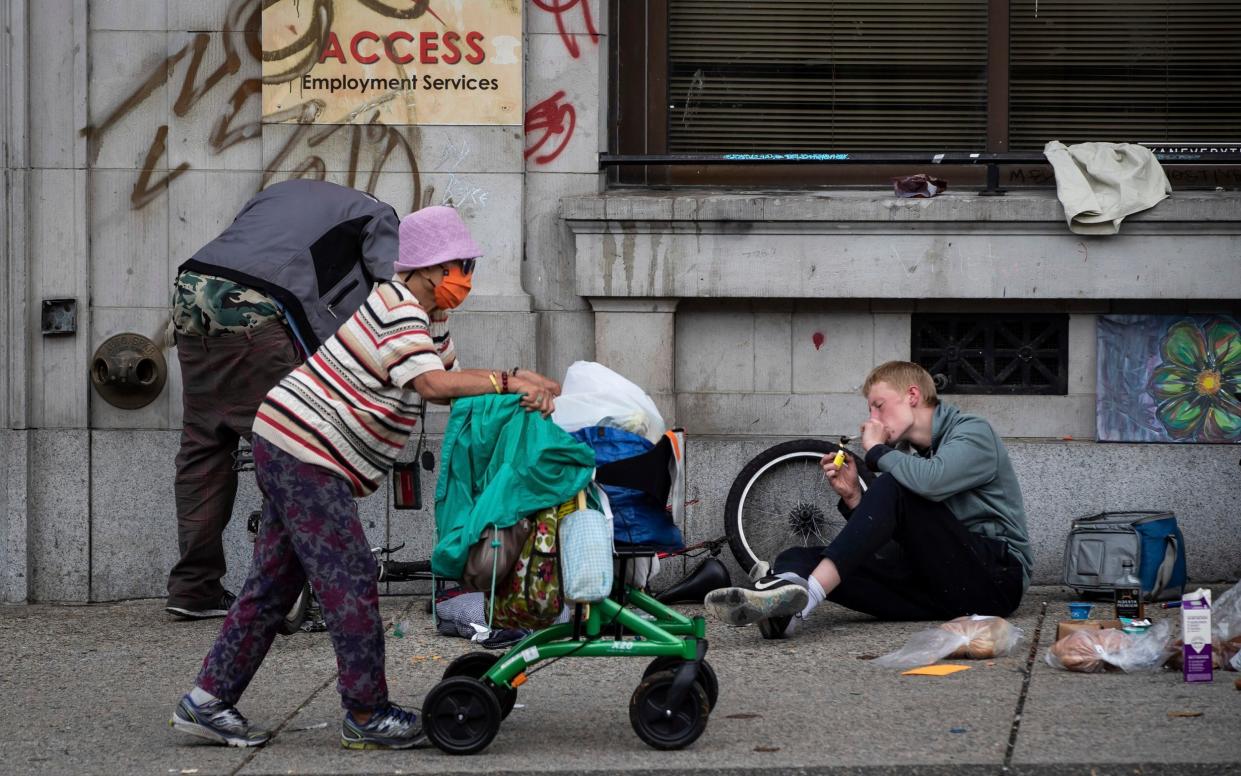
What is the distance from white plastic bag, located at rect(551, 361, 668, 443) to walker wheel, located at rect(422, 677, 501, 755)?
79 cm

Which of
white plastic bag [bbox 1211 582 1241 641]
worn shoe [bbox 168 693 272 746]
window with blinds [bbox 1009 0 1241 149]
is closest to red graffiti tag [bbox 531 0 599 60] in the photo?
window with blinds [bbox 1009 0 1241 149]

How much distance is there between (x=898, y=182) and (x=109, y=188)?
143 inches

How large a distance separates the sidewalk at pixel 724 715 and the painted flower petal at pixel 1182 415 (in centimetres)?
124

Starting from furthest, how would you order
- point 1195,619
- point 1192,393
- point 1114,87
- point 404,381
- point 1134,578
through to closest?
point 1114,87 < point 1192,393 < point 1134,578 < point 1195,619 < point 404,381

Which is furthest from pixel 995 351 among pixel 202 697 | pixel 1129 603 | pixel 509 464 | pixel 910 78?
pixel 202 697

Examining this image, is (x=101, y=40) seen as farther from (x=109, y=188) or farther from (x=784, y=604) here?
(x=784, y=604)

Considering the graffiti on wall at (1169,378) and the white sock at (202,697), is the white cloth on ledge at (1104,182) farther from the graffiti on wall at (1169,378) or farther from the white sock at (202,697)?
the white sock at (202,697)

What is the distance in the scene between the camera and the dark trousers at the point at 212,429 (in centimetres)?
615

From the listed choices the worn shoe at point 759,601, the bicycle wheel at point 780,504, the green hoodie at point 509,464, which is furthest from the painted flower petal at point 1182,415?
the green hoodie at point 509,464

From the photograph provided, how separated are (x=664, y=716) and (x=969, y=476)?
6.60 feet

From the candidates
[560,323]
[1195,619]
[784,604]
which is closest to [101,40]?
[560,323]

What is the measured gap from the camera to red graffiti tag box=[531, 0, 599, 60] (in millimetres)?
7105

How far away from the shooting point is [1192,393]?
7.04 metres

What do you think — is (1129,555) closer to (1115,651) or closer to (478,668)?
(1115,651)
